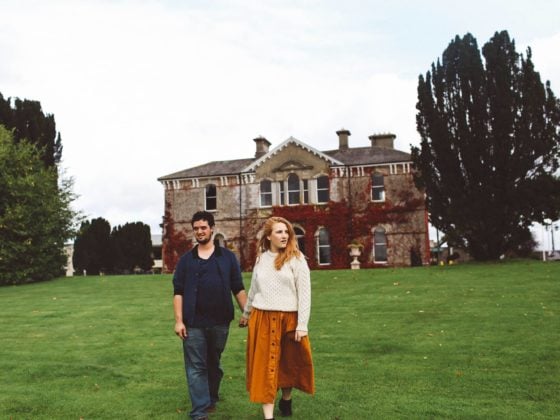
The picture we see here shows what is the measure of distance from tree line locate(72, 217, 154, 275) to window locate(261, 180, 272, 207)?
13.3 m

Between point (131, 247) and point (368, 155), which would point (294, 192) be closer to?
point (368, 155)

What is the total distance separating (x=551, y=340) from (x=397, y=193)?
83.8 ft

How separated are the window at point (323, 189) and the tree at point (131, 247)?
16.9 metres

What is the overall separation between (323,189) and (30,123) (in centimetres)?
1775

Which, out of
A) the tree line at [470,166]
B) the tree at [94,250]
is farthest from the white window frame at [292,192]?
the tree at [94,250]

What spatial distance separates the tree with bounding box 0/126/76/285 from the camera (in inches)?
1016

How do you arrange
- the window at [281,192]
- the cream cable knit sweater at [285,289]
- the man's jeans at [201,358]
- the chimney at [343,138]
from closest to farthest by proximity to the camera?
the cream cable knit sweater at [285,289] → the man's jeans at [201,358] → the window at [281,192] → the chimney at [343,138]

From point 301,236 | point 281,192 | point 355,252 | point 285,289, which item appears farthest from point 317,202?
point 285,289

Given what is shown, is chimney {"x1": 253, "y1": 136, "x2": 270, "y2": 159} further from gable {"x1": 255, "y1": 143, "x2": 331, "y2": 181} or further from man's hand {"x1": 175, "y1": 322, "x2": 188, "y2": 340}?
man's hand {"x1": 175, "y1": 322, "x2": 188, "y2": 340}

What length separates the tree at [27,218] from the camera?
2581 cm

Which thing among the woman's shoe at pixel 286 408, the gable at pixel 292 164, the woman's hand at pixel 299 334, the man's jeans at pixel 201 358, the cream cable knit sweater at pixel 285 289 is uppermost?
the gable at pixel 292 164

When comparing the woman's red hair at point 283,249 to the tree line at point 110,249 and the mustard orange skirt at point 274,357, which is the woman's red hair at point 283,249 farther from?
the tree line at point 110,249

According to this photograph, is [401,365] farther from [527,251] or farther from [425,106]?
[527,251]

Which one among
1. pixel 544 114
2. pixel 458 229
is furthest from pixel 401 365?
pixel 544 114
